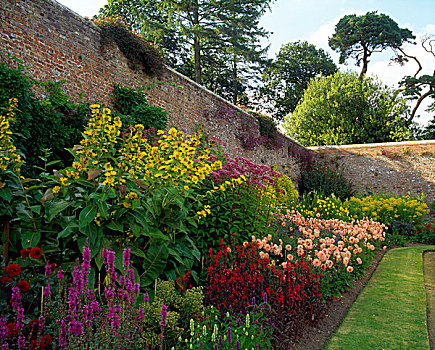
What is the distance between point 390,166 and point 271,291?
13463 millimetres

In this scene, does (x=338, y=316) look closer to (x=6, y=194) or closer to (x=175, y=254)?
(x=175, y=254)

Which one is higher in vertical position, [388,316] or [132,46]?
[132,46]

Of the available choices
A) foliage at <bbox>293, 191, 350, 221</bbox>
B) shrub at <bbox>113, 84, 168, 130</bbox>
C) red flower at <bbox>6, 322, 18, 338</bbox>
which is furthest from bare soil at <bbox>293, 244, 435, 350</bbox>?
shrub at <bbox>113, 84, 168, 130</bbox>

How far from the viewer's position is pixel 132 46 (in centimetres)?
658

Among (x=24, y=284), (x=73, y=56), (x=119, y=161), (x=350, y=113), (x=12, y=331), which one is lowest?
(x=12, y=331)

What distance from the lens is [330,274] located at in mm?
3990

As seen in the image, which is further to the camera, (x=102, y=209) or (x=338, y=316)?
(x=338, y=316)

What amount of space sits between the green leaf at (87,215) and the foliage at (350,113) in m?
18.0

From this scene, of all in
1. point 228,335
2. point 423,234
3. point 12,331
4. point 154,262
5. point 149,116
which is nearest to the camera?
point 12,331

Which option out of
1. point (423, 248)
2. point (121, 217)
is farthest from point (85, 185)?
point (423, 248)

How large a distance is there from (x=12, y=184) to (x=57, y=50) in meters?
3.43

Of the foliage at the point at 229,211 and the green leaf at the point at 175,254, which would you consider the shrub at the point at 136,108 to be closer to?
the foliage at the point at 229,211

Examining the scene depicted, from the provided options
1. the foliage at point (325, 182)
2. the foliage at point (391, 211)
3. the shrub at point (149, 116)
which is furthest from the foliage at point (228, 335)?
the foliage at point (325, 182)

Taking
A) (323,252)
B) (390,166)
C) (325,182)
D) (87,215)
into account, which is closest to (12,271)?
(87,215)
